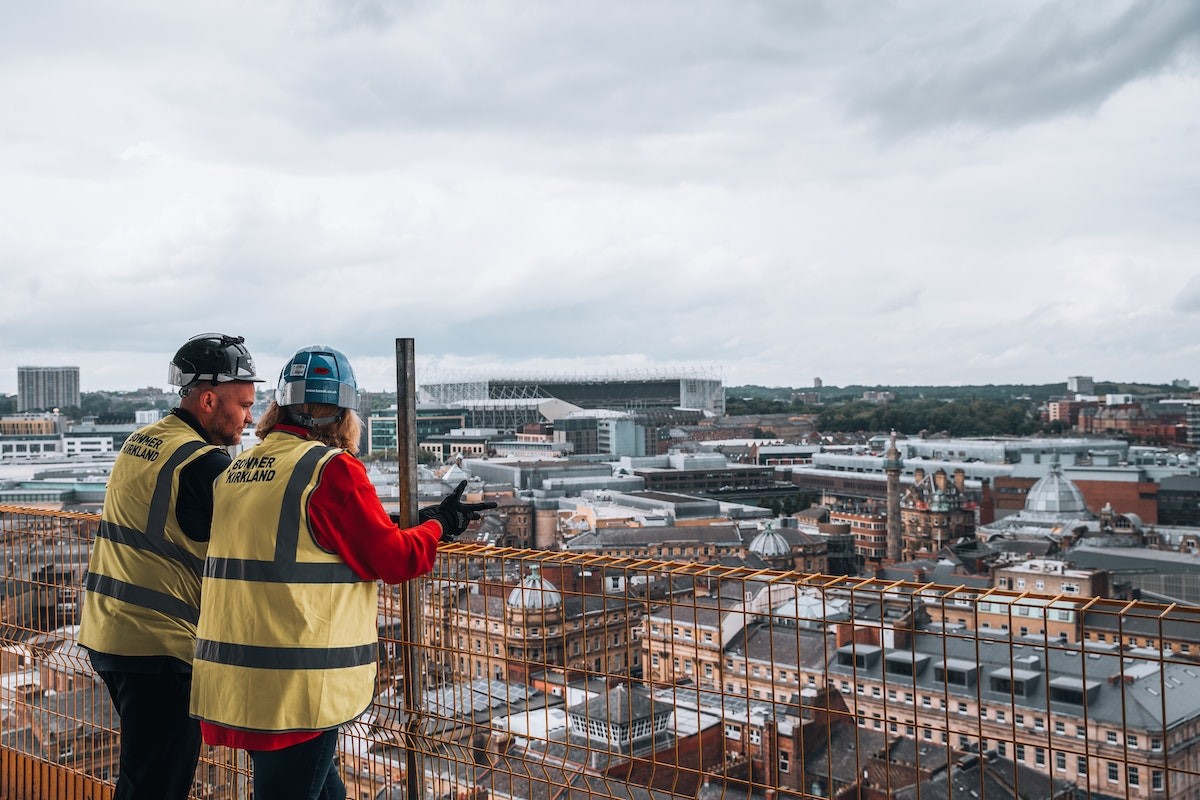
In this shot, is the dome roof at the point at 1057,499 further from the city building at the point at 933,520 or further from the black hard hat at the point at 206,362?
the black hard hat at the point at 206,362

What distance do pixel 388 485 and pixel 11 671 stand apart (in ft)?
109

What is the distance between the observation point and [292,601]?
2.21 m

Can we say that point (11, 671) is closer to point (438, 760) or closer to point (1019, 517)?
point (438, 760)

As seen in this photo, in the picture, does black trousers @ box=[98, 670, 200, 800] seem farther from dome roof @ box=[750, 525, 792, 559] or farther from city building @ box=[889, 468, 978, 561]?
city building @ box=[889, 468, 978, 561]

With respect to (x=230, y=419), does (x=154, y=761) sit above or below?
below

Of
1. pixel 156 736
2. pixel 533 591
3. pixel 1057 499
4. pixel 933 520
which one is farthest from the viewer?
pixel 933 520

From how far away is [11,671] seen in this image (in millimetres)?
4418

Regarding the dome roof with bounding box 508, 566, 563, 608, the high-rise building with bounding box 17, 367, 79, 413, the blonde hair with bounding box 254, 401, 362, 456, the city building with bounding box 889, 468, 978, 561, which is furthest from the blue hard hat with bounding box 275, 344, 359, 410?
the high-rise building with bounding box 17, 367, 79, 413

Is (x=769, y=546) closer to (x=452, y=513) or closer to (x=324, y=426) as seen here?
(x=452, y=513)

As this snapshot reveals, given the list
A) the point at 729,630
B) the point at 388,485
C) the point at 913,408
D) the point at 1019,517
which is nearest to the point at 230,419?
the point at 729,630

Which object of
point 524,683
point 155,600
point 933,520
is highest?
point 155,600

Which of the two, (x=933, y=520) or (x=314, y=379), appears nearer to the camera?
(x=314, y=379)

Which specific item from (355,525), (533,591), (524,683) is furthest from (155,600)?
(533,591)

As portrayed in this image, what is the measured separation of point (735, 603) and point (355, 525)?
1220cm
